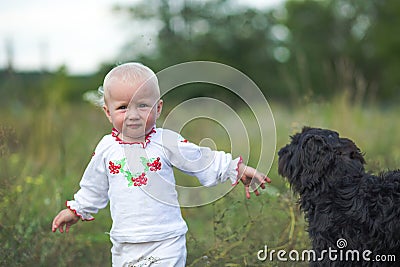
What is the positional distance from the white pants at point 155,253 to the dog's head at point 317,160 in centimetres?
79

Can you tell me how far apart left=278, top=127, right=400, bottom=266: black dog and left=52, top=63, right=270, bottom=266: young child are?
0.96ft

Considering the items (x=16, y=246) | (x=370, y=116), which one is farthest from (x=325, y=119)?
(x=16, y=246)

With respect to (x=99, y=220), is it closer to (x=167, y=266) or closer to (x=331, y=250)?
(x=167, y=266)

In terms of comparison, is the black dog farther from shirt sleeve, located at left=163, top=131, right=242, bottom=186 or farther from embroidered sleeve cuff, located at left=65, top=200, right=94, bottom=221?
embroidered sleeve cuff, located at left=65, top=200, right=94, bottom=221

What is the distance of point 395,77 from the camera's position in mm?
34125

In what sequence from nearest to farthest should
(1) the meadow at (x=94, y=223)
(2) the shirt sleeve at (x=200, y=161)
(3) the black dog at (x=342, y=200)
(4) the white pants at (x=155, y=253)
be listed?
1. (3) the black dog at (x=342, y=200)
2. (4) the white pants at (x=155, y=253)
3. (2) the shirt sleeve at (x=200, y=161)
4. (1) the meadow at (x=94, y=223)

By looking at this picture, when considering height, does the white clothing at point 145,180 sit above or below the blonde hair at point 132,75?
below

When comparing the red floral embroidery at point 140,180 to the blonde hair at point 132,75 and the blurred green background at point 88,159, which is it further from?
the blurred green background at point 88,159

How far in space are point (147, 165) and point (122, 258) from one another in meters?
0.58

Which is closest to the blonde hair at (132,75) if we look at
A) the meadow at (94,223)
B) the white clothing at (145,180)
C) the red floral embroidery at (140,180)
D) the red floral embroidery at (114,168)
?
the white clothing at (145,180)

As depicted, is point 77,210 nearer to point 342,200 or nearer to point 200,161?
point 200,161

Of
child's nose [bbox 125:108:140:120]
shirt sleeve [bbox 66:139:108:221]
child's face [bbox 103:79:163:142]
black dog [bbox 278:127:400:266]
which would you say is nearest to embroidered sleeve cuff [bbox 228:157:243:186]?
black dog [bbox 278:127:400:266]

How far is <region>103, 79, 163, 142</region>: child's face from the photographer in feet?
11.8

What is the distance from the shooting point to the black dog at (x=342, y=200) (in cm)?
345
